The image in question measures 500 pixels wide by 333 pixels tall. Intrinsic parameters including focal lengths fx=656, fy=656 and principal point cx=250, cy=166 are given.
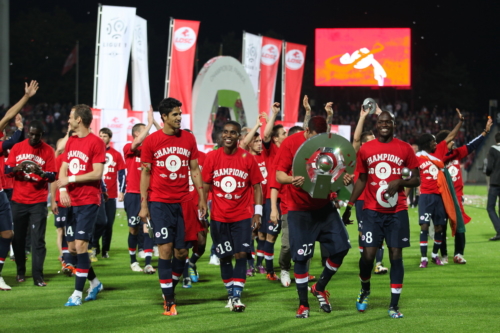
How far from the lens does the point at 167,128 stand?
24.2 feet

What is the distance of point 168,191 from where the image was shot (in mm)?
7301

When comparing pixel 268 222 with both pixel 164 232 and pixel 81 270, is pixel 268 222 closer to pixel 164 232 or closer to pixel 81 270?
pixel 164 232

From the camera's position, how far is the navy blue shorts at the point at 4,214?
8688mm

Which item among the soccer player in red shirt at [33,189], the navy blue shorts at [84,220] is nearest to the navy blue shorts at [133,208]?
the soccer player in red shirt at [33,189]

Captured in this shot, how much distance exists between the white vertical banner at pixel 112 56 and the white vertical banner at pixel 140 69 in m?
1.93

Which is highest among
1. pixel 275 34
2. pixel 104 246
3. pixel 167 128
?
pixel 275 34

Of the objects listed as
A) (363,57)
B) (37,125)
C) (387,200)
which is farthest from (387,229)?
(363,57)

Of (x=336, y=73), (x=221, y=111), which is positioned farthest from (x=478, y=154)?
(x=221, y=111)

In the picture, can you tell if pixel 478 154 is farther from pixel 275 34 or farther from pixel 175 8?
pixel 175 8

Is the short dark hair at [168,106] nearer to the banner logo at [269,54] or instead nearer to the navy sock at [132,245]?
the navy sock at [132,245]

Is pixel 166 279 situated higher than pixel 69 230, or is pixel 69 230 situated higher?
pixel 69 230

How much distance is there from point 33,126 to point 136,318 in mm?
3355

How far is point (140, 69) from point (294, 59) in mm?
11039

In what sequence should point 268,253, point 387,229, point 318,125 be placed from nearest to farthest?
point 387,229
point 318,125
point 268,253
